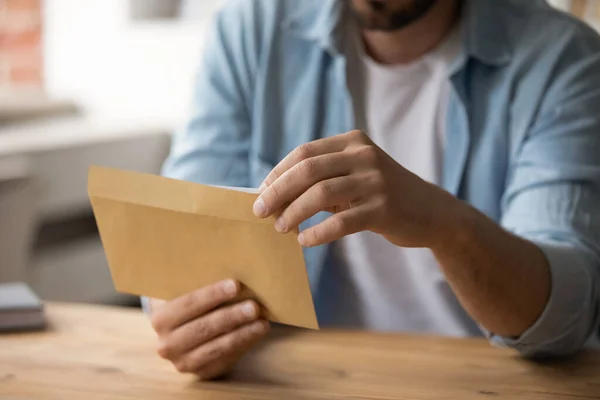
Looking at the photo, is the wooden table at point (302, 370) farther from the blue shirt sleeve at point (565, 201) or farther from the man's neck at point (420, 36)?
the man's neck at point (420, 36)

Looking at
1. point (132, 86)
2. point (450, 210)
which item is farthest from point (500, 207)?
point (132, 86)

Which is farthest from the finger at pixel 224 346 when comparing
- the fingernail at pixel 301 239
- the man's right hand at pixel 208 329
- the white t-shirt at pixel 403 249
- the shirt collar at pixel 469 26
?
the shirt collar at pixel 469 26

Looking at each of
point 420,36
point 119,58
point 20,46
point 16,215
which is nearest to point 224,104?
point 420,36

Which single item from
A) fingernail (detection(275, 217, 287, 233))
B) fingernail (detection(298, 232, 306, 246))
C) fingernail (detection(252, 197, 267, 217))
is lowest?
fingernail (detection(298, 232, 306, 246))

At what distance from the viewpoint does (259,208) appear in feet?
2.56

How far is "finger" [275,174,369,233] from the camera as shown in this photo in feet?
2.55

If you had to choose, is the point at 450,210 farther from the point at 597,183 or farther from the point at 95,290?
the point at 95,290

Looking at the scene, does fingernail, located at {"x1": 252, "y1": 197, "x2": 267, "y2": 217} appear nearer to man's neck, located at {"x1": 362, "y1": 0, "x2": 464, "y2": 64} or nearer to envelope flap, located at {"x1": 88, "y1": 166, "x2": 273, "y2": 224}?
envelope flap, located at {"x1": 88, "y1": 166, "x2": 273, "y2": 224}

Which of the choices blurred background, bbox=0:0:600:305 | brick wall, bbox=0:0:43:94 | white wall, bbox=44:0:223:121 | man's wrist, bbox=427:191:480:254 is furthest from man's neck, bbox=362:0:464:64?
brick wall, bbox=0:0:43:94

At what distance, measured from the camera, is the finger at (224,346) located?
0.88m

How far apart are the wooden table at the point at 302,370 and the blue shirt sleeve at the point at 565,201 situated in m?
0.04

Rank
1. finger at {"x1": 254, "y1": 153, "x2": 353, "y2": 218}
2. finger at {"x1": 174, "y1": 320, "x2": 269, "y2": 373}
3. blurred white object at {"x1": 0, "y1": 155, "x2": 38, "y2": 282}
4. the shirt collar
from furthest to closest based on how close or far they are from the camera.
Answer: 1. blurred white object at {"x1": 0, "y1": 155, "x2": 38, "y2": 282}
2. the shirt collar
3. finger at {"x1": 174, "y1": 320, "x2": 269, "y2": 373}
4. finger at {"x1": 254, "y1": 153, "x2": 353, "y2": 218}

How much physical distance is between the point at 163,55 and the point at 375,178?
6.07 feet

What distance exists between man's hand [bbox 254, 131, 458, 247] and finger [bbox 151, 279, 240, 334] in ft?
0.39
